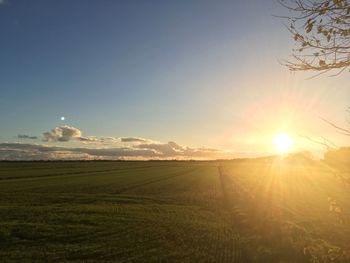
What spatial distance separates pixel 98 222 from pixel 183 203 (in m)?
12.0

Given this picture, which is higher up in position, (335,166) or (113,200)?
(335,166)

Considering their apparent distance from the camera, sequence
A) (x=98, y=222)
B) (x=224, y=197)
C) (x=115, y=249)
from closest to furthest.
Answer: (x=115, y=249)
(x=98, y=222)
(x=224, y=197)

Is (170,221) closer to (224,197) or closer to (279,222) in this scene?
(279,222)

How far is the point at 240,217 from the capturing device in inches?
1042

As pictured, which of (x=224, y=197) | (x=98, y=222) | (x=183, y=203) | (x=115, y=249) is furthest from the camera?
(x=224, y=197)

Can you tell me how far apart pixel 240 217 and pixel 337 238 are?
25.2 ft

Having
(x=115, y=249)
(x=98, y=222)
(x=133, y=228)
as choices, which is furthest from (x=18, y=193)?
(x=115, y=249)

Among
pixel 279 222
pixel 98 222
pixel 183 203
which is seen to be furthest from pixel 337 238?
pixel 183 203

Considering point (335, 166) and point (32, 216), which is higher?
point (335, 166)

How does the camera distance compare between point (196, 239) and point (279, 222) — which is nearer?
point (196, 239)

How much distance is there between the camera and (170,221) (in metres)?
25.2

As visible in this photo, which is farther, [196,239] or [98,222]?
[98,222]

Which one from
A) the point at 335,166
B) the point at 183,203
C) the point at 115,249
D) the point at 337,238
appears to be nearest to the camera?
the point at 335,166

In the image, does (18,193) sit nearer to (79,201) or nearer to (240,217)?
(79,201)
